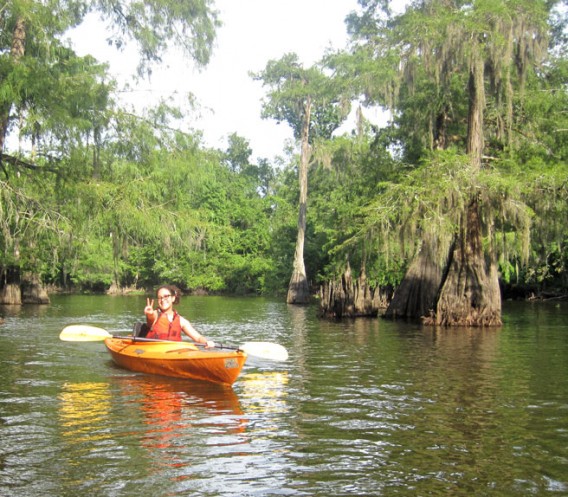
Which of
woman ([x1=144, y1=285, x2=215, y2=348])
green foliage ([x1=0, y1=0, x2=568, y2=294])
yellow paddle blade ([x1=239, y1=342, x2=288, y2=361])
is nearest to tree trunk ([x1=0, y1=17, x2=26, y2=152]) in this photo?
green foliage ([x1=0, y1=0, x2=568, y2=294])

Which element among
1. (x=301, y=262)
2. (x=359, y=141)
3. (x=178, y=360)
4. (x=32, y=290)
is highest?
(x=359, y=141)

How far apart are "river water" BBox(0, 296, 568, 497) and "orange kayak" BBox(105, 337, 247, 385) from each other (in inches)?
8.0

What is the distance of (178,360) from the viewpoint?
33.8 feet

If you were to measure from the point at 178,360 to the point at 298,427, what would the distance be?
10.7ft

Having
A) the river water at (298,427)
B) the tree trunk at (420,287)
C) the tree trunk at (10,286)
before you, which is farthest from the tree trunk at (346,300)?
the tree trunk at (10,286)

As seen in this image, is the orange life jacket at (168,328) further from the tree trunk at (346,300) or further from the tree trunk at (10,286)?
the tree trunk at (10,286)

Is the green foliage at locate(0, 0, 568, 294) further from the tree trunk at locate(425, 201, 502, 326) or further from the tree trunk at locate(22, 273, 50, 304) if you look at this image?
the tree trunk at locate(22, 273, 50, 304)

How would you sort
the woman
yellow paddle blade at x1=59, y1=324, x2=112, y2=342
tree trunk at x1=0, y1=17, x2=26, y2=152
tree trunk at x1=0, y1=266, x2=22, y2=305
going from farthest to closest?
tree trunk at x1=0, y1=266, x2=22, y2=305 < tree trunk at x1=0, y1=17, x2=26, y2=152 < yellow paddle blade at x1=59, y1=324, x2=112, y2=342 < the woman

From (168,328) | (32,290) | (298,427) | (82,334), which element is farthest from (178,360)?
(32,290)

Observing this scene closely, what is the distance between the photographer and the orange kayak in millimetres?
9617

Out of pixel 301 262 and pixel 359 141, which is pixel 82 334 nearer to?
pixel 359 141

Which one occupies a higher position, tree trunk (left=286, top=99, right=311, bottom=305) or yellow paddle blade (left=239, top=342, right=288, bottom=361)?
tree trunk (left=286, top=99, right=311, bottom=305)

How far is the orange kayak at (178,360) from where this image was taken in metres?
9.62

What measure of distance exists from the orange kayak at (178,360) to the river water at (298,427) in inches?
8.0
